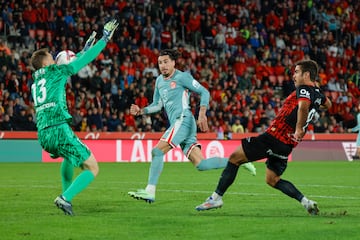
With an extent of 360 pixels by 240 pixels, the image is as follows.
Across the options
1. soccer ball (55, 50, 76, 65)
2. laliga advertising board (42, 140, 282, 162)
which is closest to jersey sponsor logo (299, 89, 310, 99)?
soccer ball (55, 50, 76, 65)

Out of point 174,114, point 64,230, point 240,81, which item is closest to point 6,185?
point 174,114

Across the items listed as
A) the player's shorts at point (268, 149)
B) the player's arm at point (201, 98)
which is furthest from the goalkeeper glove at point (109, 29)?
the player's shorts at point (268, 149)

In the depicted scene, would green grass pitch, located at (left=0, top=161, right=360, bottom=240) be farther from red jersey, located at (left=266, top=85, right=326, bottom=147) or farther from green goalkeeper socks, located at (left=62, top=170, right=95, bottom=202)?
red jersey, located at (left=266, top=85, right=326, bottom=147)

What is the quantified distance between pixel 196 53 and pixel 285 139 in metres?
24.3

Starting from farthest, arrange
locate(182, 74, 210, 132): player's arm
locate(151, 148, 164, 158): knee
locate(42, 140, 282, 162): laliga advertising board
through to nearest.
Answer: locate(42, 140, 282, 162): laliga advertising board < locate(151, 148, 164, 158): knee < locate(182, 74, 210, 132): player's arm

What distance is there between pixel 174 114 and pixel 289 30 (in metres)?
27.2

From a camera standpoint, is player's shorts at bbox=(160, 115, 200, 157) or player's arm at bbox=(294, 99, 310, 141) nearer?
player's arm at bbox=(294, 99, 310, 141)

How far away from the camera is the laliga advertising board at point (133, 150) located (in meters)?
28.1

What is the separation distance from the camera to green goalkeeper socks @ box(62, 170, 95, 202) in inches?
406

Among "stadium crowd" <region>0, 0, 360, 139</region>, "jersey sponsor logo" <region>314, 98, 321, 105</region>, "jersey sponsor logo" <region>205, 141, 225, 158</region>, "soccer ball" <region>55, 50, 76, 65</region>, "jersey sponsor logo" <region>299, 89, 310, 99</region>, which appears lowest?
"jersey sponsor logo" <region>205, 141, 225, 158</region>

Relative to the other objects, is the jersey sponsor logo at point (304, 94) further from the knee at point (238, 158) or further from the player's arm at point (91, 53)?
the player's arm at point (91, 53)

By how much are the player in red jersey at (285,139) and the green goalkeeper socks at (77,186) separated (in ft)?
5.13

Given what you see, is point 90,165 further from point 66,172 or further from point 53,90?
point 53,90

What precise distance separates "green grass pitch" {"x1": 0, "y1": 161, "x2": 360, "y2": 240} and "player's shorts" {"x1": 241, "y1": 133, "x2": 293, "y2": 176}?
0.71 m
